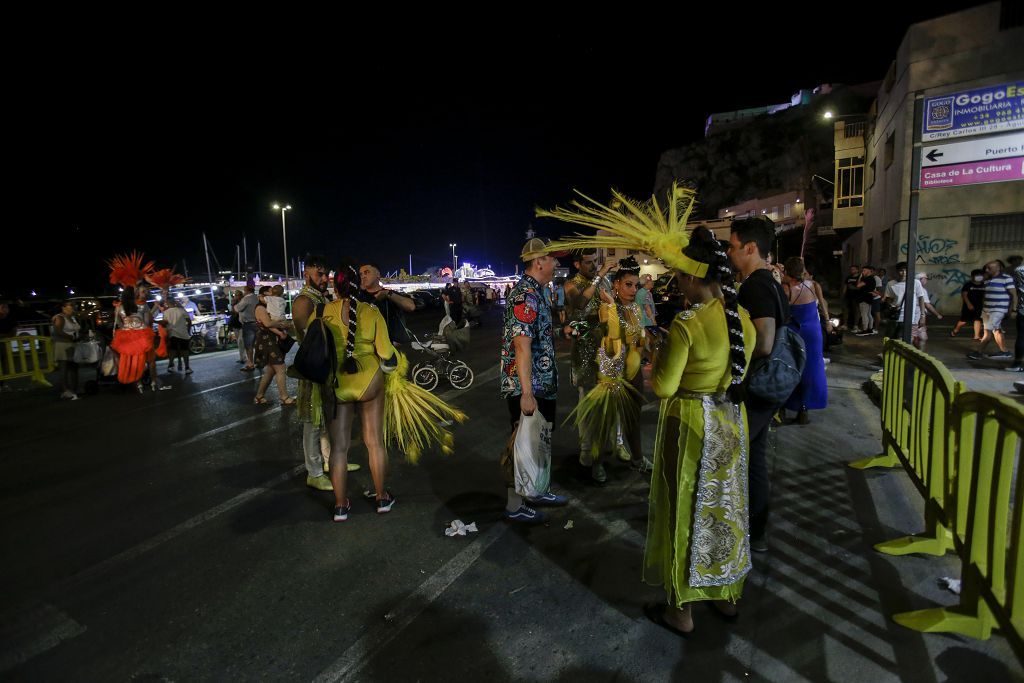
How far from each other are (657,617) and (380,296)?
3.48 meters

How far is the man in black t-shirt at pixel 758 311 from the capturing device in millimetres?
3141

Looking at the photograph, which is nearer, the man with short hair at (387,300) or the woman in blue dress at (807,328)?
the man with short hair at (387,300)

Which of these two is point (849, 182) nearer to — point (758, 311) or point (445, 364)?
point (445, 364)

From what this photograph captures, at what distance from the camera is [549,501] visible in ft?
13.9

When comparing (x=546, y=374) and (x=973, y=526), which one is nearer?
(x=973, y=526)

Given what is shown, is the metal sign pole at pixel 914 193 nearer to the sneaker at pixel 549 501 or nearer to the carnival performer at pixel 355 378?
the sneaker at pixel 549 501

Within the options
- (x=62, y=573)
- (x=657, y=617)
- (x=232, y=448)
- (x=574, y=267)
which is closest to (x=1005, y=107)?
(x=574, y=267)

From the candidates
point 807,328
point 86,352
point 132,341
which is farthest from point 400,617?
point 86,352

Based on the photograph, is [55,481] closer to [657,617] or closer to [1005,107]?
[657,617]

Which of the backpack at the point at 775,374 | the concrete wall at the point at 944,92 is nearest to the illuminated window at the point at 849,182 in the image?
the concrete wall at the point at 944,92

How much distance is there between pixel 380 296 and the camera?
495 centimetres

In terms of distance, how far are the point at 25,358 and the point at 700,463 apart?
13288 millimetres

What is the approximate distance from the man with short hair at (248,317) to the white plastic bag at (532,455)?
8.60 metres

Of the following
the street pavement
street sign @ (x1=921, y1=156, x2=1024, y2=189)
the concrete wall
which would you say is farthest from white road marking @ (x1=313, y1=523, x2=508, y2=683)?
the concrete wall
